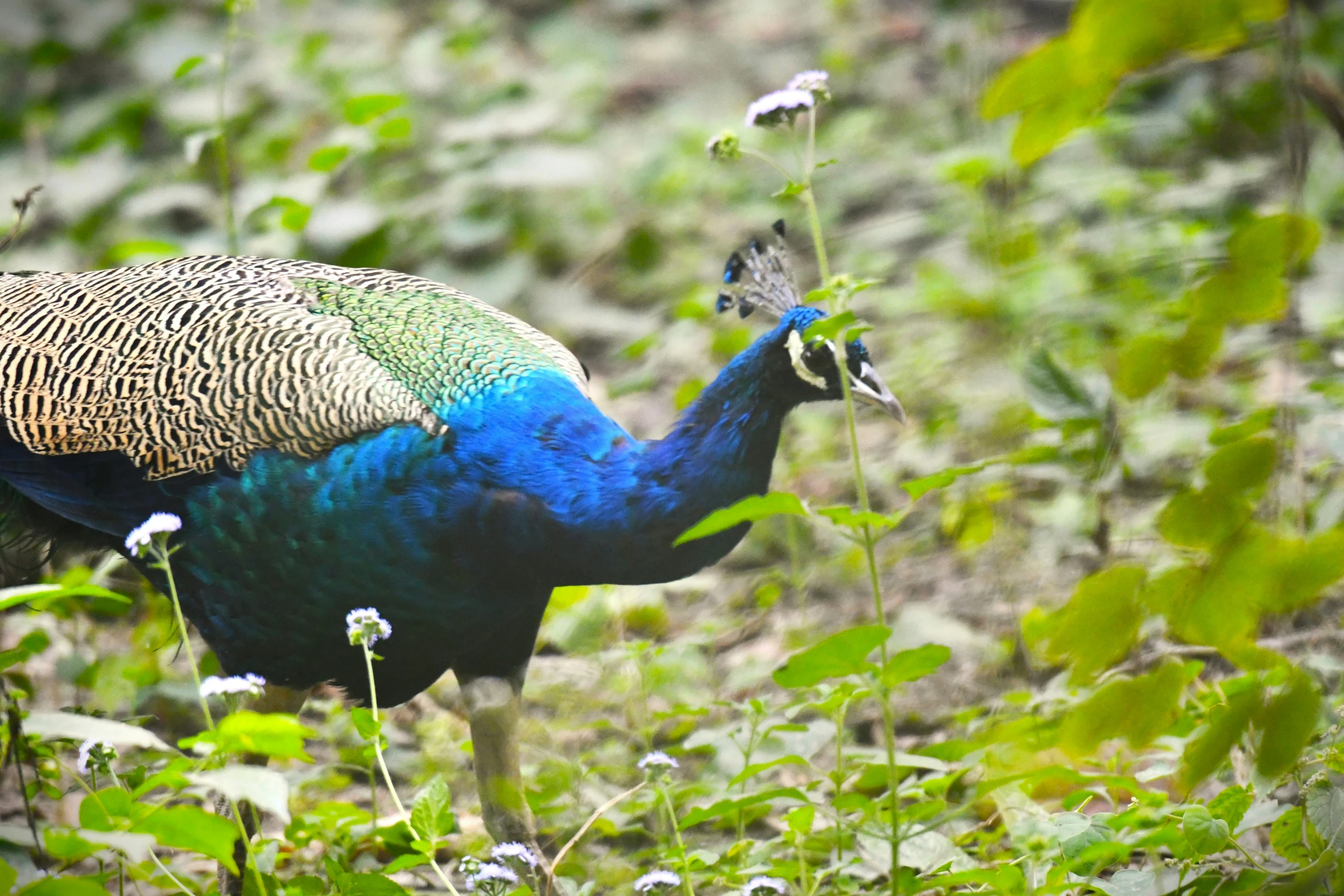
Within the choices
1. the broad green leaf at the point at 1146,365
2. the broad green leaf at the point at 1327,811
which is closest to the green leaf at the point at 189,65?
the broad green leaf at the point at 1146,365

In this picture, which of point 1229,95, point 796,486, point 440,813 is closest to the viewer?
point 440,813

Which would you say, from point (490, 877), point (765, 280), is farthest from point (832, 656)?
point (765, 280)

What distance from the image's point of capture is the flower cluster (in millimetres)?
1832

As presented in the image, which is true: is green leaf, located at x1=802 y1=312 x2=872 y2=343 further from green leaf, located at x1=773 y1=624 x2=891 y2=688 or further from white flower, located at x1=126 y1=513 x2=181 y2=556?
white flower, located at x1=126 y1=513 x2=181 y2=556

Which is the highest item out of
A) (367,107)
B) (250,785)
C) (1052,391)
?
(367,107)

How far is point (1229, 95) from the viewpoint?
529cm

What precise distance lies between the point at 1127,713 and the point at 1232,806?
2.07 ft

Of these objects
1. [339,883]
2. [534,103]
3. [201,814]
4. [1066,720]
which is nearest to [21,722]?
[201,814]

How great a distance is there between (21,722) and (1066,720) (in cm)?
112

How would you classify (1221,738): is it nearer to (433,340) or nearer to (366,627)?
(366,627)

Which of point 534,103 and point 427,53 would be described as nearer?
point 534,103

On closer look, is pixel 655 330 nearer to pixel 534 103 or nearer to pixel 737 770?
pixel 534 103

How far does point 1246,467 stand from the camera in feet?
4.42

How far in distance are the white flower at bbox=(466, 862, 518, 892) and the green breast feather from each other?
781mm
